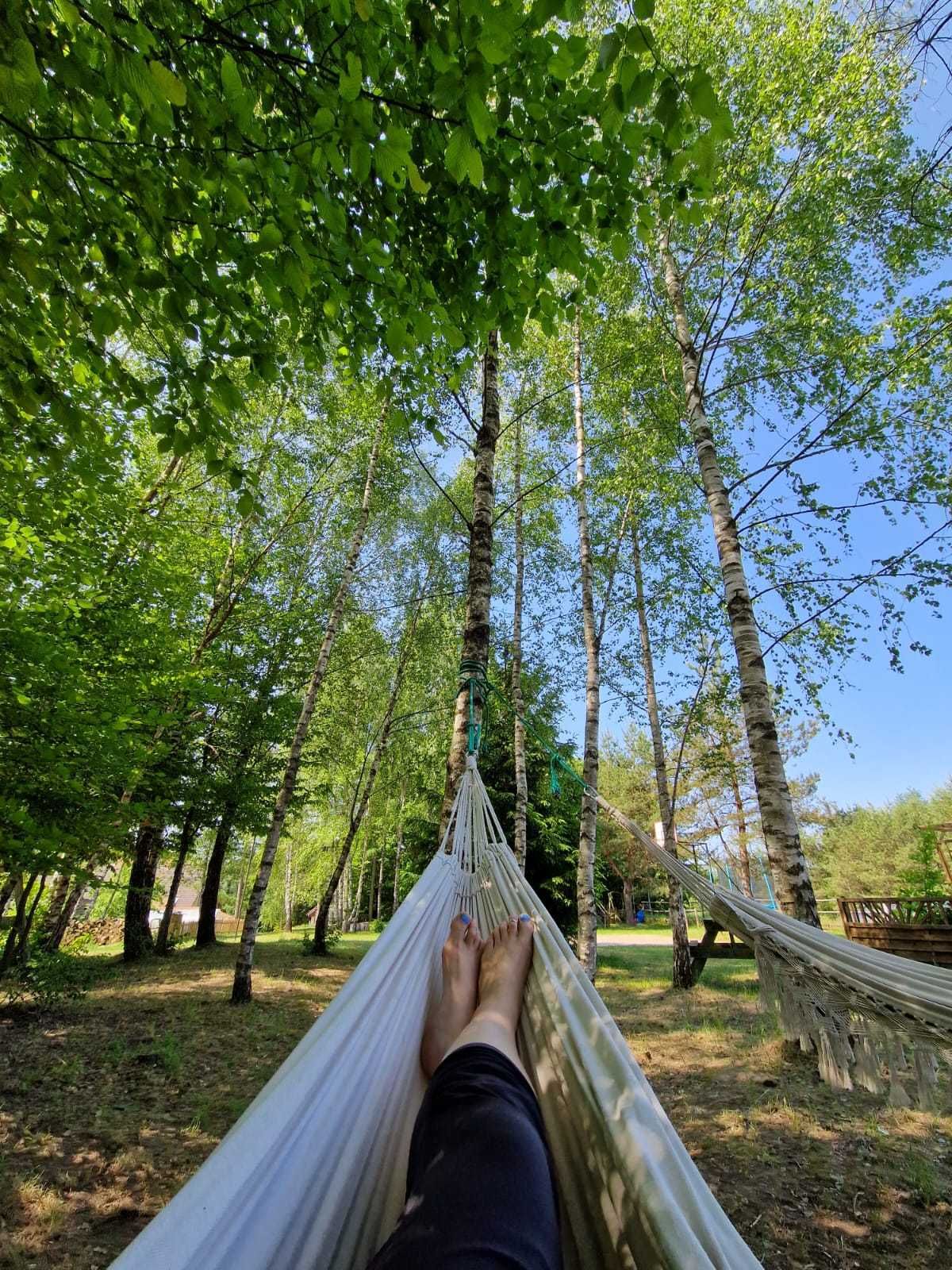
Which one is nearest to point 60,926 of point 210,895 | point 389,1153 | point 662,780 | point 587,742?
point 210,895

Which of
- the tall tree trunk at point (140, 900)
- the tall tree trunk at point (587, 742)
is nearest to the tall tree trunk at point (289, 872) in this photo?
the tall tree trunk at point (140, 900)

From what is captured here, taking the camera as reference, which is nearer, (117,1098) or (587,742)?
(117,1098)

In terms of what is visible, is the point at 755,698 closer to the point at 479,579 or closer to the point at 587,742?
the point at 479,579

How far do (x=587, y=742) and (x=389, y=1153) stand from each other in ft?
14.0

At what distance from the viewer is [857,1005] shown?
130 cm

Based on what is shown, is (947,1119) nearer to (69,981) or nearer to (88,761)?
(88,761)

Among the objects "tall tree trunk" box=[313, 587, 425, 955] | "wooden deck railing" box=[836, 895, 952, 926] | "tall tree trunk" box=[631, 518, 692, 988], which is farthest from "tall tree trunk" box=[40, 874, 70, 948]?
"wooden deck railing" box=[836, 895, 952, 926]

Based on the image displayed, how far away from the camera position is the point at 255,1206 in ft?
1.92

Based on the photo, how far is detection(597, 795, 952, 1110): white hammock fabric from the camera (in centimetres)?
117

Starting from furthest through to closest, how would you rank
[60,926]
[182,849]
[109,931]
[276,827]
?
[109,931]
[182,849]
[276,827]
[60,926]

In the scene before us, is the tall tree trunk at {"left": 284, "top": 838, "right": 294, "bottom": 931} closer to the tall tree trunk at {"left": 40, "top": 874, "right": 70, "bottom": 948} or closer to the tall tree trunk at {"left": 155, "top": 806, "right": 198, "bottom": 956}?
the tall tree trunk at {"left": 155, "top": 806, "right": 198, "bottom": 956}

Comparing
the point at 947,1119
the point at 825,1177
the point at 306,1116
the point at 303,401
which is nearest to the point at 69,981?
the point at 306,1116

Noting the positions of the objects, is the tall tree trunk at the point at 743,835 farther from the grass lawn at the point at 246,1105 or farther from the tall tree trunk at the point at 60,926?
the tall tree trunk at the point at 60,926

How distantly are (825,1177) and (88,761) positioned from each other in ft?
11.6
